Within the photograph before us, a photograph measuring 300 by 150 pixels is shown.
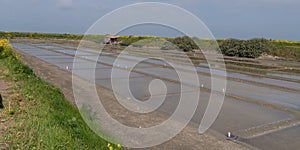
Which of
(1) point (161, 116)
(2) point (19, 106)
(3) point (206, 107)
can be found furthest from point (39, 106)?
(3) point (206, 107)

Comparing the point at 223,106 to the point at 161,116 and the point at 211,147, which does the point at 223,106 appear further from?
the point at 211,147

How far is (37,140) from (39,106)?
6.01ft

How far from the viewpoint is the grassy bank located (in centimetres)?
368

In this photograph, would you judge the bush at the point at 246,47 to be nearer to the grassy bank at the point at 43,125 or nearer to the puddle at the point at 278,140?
the puddle at the point at 278,140

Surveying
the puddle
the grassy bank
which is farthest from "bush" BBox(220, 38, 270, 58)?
the grassy bank

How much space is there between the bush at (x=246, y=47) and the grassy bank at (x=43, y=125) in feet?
77.5

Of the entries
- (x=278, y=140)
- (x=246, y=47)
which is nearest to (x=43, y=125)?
(x=278, y=140)

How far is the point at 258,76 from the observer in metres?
15.1

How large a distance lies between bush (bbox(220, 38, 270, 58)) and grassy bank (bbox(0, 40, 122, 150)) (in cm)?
2362

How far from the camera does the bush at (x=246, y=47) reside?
26.7m

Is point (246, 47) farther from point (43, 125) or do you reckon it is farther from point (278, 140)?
point (43, 125)

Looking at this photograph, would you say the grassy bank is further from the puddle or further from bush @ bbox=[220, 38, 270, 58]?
bush @ bbox=[220, 38, 270, 58]

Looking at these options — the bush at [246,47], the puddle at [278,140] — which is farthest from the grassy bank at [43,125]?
the bush at [246,47]

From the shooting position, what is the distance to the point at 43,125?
4246 mm
